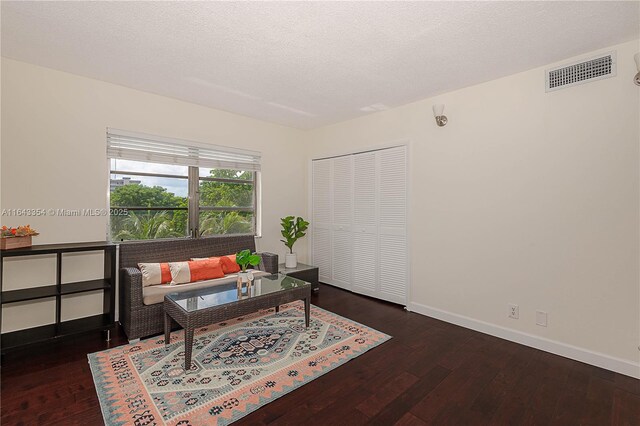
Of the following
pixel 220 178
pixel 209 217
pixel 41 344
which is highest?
pixel 220 178

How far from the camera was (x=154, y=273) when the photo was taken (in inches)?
117

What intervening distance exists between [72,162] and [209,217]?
5.20 ft

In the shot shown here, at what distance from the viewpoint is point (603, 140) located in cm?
243

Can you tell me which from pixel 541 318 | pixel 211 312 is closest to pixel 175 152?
pixel 211 312

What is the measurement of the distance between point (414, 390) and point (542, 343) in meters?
1.51

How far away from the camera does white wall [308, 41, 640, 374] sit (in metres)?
2.36

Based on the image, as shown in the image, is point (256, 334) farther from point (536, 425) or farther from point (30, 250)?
point (536, 425)

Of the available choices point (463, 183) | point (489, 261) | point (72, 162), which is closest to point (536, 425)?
point (489, 261)

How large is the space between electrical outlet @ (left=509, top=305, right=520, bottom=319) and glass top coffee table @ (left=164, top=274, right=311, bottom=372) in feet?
6.68

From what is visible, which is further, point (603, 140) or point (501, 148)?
point (501, 148)

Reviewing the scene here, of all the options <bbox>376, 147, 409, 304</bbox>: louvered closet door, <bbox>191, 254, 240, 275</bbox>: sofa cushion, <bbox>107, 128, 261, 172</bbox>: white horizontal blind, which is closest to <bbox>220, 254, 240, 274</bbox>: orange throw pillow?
<bbox>191, 254, 240, 275</bbox>: sofa cushion

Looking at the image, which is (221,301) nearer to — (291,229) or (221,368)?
(221,368)

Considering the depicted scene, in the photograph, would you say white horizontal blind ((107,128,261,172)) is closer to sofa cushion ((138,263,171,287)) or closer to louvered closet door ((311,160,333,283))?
louvered closet door ((311,160,333,283))

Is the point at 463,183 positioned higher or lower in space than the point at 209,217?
higher
